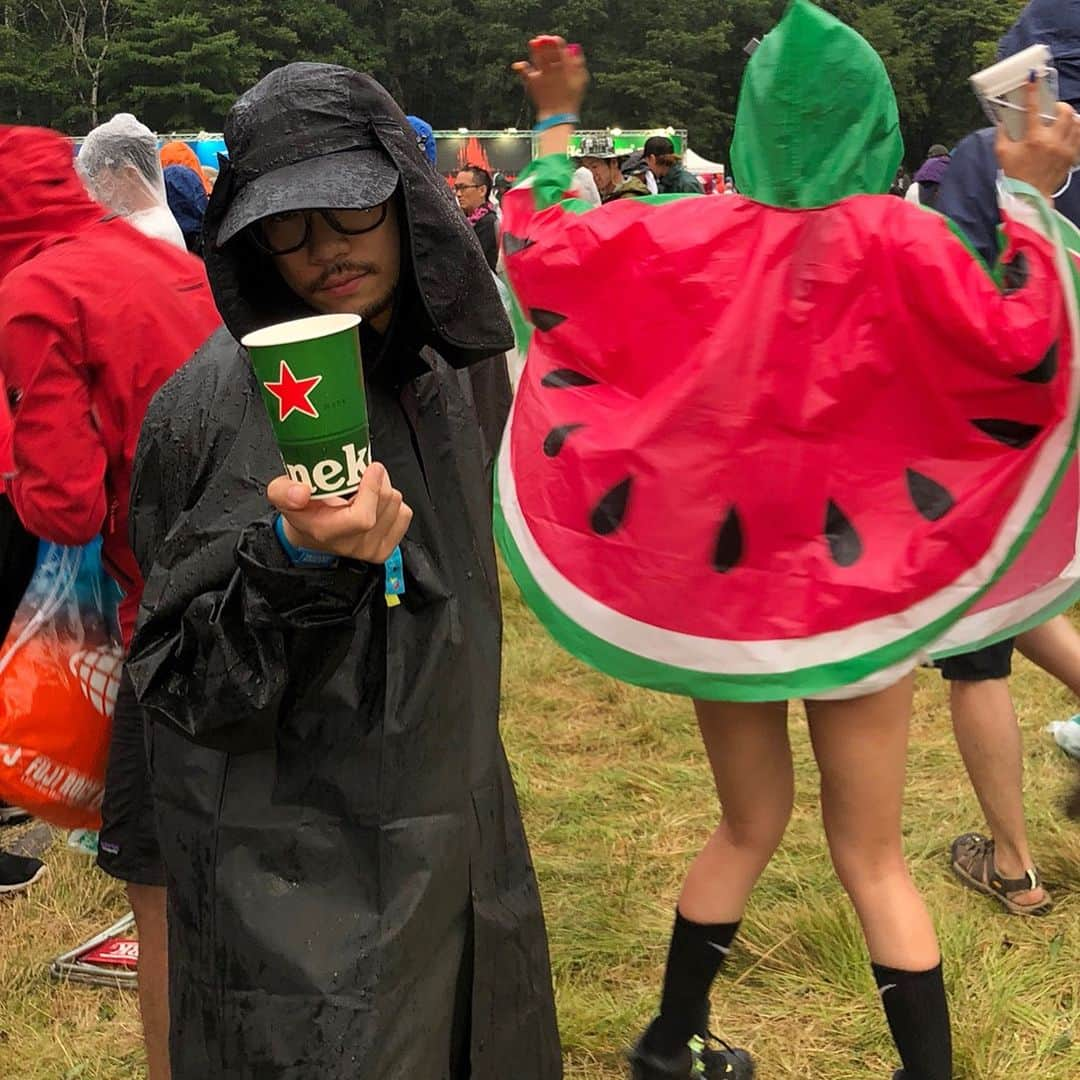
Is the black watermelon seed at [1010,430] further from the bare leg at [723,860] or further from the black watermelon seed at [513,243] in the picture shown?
the black watermelon seed at [513,243]

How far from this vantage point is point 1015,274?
1745 millimetres

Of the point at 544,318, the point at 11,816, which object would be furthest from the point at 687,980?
the point at 11,816

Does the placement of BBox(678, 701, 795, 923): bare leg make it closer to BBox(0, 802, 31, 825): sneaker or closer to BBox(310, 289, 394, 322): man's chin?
BBox(310, 289, 394, 322): man's chin

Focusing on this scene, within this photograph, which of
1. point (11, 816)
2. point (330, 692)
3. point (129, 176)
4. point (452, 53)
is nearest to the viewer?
point (330, 692)

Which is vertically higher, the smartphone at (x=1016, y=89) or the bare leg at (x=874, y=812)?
the smartphone at (x=1016, y=89)

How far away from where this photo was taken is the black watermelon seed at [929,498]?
1.86 m

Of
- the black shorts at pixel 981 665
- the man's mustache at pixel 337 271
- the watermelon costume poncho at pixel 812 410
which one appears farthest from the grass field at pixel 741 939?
the man's mustache at pixel 337 271

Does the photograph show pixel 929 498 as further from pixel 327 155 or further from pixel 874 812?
pixel 327 155

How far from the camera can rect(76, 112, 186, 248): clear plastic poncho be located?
3.29 meters

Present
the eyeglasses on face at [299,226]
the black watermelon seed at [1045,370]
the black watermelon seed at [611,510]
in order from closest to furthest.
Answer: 1. the eyeglasses on face at [299,226]
2. the black watermelon seed at [1045,370]
3. the black watermelon seed at [611,510]

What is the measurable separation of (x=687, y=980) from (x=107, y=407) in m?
1.50

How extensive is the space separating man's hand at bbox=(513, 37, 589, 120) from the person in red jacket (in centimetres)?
76

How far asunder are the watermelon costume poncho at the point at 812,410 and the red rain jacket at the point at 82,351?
737 millimetres

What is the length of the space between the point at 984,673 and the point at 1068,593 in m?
0.72
